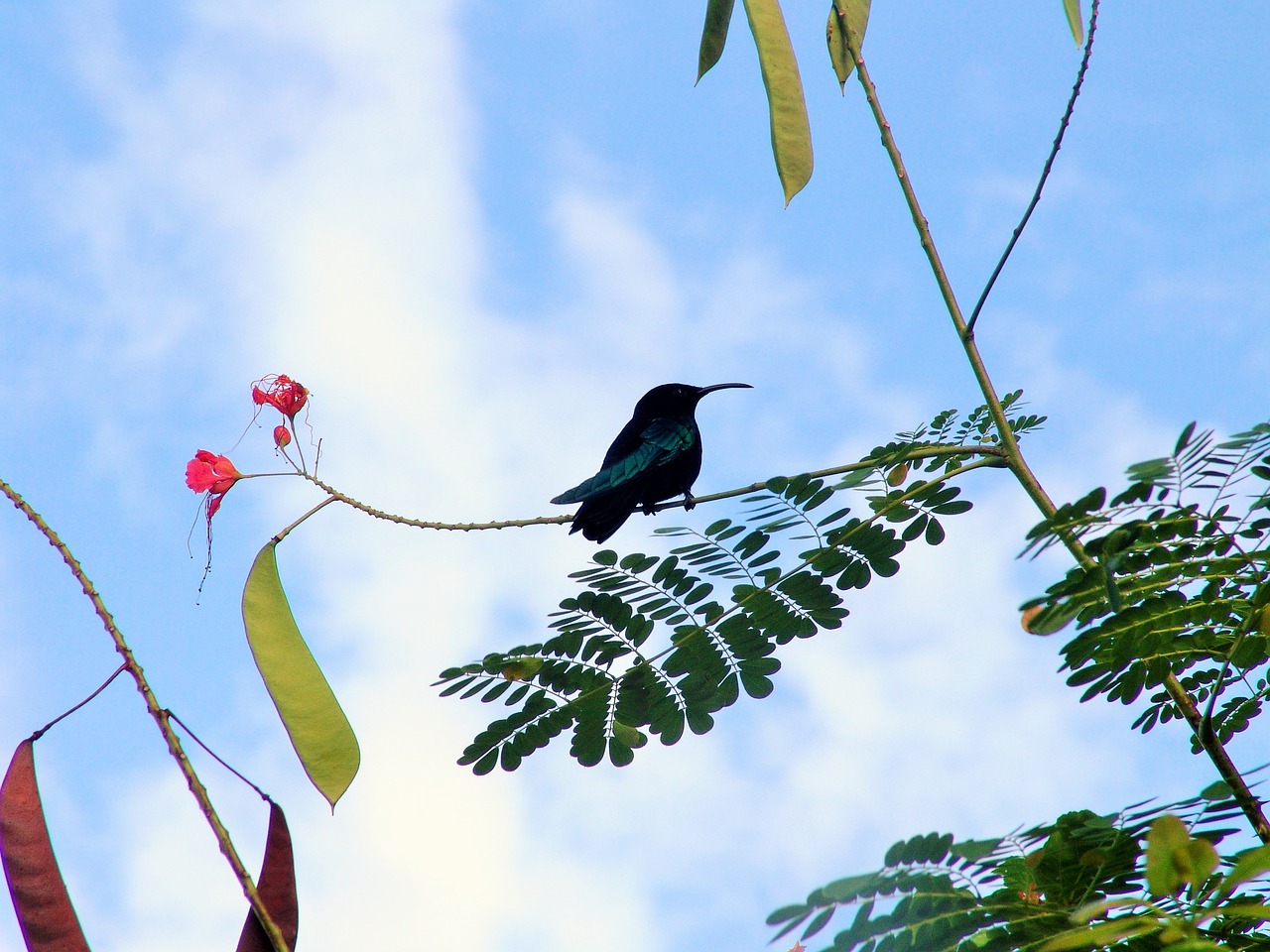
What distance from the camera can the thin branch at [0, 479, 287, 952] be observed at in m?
1.64

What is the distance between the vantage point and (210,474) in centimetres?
314

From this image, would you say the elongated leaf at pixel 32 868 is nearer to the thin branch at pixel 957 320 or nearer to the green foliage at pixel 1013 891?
the green foliage at pixel 1013 891

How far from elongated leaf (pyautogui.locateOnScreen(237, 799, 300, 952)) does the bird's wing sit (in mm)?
1421

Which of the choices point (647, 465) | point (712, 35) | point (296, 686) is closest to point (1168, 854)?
point (296, 686)

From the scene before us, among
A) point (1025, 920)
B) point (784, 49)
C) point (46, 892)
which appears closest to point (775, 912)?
point (1025, 920)

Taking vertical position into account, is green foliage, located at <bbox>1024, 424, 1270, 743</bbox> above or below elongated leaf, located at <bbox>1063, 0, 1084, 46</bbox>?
below

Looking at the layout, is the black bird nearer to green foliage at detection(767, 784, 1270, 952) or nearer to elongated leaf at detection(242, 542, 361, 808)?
elongated leaf at detection(242, 542, 361, 808)

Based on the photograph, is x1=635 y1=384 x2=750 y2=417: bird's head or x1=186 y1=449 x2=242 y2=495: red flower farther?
x1=635 y1=384 x2=750 y2=417: bird's head

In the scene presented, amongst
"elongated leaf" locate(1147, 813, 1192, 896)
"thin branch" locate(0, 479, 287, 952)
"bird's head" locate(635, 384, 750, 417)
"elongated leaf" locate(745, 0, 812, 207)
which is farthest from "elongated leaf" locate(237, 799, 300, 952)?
"bird's head" locate(635, 384, 750, 417)

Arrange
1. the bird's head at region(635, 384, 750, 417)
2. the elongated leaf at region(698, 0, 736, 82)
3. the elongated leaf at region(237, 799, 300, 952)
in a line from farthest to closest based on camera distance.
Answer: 1. the bird's head at region(635, 384, 750, 417)
2. the elongated leaf at region(698, 0, 736, 82)
3. the elongated leaf at region(237, 799, 300, 952)

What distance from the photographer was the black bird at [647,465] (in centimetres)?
333

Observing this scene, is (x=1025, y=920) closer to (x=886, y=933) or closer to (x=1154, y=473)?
(x=886, y=933)

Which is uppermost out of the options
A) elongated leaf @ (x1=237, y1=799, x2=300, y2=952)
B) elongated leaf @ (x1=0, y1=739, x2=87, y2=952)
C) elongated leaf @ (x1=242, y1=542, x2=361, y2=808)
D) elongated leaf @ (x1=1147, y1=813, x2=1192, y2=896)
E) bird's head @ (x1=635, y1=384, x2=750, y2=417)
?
bird's head @ (x1=635, y1=384, x2=750, y2=417)

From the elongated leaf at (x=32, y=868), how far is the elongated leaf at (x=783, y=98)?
2.35 metres
